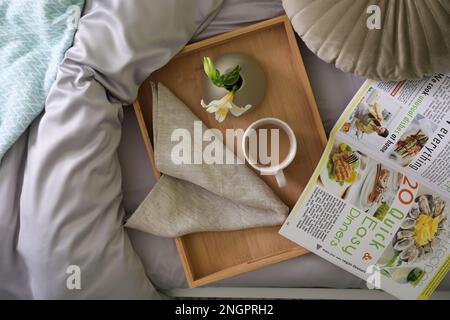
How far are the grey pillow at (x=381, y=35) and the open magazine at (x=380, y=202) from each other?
2.9 inches

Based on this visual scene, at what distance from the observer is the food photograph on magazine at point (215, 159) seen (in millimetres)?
729

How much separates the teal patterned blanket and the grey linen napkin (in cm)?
20

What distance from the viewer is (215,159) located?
754mm

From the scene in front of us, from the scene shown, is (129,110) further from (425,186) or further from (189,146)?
(425,186)

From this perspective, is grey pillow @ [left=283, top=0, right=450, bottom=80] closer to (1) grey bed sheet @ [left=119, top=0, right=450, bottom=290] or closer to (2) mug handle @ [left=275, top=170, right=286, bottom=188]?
(1) grey bed sheet @ [left=119, top=0, right=450, bottom=290]

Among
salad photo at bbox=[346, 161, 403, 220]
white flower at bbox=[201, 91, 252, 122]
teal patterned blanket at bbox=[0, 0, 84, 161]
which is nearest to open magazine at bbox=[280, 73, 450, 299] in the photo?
salad photo at bbox=[346, 161, 403, 220]

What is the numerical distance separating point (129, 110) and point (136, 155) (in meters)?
0.09

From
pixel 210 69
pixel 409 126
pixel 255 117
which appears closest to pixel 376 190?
pixel 409 126

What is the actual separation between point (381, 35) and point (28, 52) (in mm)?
645

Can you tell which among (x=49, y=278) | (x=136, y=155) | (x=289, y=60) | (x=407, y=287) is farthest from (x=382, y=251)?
(x=49, y=278)

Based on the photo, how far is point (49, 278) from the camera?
28.8 inches

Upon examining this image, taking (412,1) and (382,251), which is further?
(382,251)

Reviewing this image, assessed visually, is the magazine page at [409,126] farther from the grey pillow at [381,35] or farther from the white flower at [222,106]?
the white flower at [222,106]
